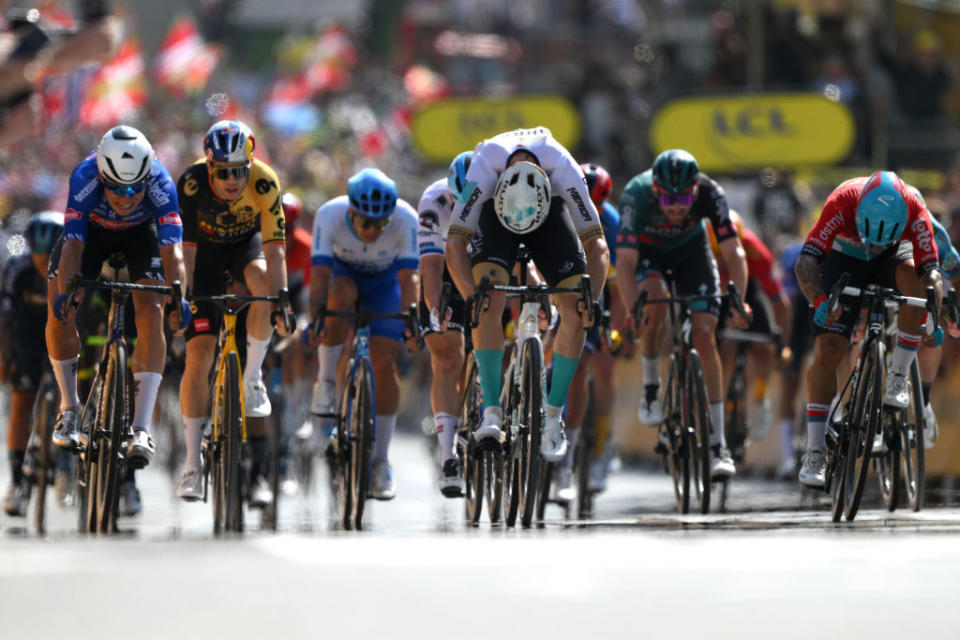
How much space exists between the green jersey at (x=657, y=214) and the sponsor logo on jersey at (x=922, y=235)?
190 cm

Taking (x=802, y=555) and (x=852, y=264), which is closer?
(x=802, y=555)

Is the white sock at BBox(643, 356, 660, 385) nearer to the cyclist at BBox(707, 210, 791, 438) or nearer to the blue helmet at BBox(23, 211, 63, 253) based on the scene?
the cyclist at BBox(707, 210, 791, 438)

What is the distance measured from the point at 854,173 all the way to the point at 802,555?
15.9 m

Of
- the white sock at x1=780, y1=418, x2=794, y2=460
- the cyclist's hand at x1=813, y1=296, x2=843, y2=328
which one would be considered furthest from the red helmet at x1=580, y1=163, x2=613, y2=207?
the white sock at x1=780, y1=418, x2=794, y2=460

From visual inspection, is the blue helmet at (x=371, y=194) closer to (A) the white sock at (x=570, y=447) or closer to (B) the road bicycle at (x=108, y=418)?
(B) the road bicycle at (x=108, y=418)

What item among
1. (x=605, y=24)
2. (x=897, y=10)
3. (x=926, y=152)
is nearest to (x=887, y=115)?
(x=926, y=152)

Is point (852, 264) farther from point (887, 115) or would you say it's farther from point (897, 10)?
point (897, 10)

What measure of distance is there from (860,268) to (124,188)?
406 centimetres

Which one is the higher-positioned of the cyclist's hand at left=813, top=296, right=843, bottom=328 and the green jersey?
the green jersey

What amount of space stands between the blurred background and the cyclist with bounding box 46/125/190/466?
4.14 feet

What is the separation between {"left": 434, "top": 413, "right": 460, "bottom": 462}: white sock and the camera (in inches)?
440

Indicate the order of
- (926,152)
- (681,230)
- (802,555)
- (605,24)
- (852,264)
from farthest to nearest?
(605,24) < (926,152) < (681,230) < (852,264) < (802,555)

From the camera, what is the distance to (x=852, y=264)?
1082cm

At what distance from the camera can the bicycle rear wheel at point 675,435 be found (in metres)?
12.0
